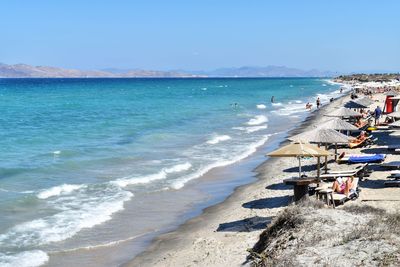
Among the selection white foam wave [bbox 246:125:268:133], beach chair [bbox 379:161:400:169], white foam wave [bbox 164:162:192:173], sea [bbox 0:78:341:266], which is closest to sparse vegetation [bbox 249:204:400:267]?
sea [bbox 0:78:341:266]

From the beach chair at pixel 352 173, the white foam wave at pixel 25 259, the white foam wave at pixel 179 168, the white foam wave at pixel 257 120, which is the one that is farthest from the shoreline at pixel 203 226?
the white foam wave at pixel 257 120

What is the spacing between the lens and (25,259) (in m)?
11.5

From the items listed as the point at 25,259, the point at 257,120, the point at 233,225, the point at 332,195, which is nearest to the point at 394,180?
the point at 332,195

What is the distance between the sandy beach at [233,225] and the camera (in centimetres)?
1084

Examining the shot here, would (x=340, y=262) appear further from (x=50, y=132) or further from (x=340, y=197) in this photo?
(x=50, y=132)

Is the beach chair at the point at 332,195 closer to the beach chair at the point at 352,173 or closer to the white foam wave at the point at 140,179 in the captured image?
the beach chair at the point at 352,173

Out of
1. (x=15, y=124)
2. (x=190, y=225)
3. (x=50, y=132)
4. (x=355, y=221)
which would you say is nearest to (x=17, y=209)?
(x=190, y=225)

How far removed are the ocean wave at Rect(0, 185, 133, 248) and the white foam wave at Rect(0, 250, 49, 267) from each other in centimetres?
54

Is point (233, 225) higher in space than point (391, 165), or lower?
lower

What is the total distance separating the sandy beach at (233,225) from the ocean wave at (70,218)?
7.71 feet

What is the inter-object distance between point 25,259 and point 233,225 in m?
4.92

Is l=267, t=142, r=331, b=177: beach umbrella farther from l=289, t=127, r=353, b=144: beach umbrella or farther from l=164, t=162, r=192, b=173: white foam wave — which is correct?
l=164, t=162, r=192, b=173: white foam wave

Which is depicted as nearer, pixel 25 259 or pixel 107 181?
pixel 25 259

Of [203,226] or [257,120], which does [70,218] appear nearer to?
[203,226]
